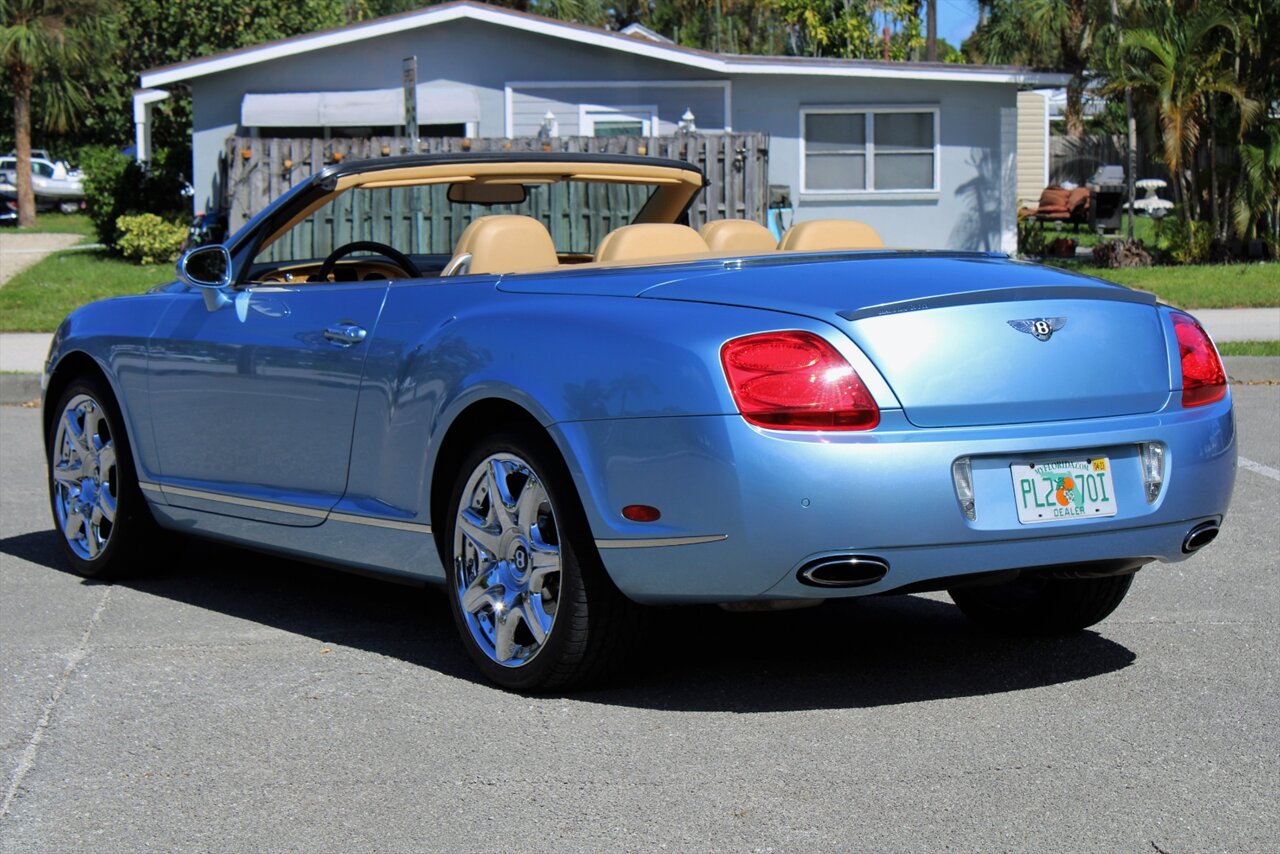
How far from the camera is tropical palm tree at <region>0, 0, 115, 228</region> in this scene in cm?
3934

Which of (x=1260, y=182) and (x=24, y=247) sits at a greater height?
(x=1260, y=182)

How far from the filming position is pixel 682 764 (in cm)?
420

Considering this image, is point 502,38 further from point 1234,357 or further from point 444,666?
point 444,666

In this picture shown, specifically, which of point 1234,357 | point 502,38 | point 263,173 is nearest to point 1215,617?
point 1234,357

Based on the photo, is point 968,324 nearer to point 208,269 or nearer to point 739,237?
point 739,237

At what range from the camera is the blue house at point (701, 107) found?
26203mm

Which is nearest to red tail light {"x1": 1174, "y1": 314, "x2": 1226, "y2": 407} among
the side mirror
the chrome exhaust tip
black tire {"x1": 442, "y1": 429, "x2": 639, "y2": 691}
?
the chrome exhaust tip

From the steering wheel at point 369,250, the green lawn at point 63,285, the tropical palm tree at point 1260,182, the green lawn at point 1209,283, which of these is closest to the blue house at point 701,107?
the green lawn at point 63,285

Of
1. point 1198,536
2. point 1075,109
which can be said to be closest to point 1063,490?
point 1198,536

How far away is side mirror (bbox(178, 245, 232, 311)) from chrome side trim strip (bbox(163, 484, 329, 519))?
62cm

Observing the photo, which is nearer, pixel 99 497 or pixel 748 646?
pixel 748 646

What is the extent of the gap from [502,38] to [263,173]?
553cm

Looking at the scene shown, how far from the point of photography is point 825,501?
4191 millimetres

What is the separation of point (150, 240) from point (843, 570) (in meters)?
22.1
